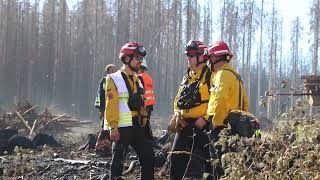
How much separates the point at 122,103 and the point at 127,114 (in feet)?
0.46

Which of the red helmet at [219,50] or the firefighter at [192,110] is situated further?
the firefighter at [192,110]

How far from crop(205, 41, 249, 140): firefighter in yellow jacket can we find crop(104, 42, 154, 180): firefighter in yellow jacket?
105 cm


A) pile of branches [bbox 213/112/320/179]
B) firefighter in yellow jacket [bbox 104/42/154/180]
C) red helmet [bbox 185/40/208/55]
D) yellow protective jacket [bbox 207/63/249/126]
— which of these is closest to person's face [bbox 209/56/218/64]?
yellow protective jacket [bbox 207/63/249/126]

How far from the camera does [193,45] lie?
6.00 meters

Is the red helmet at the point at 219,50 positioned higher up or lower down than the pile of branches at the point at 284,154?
higher up

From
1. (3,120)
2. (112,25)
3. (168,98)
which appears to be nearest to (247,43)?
(168,98)

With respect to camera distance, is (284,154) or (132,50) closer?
(284,154)

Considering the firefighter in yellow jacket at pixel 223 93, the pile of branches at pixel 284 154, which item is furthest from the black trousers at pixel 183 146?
the pile of branches at pixel 284 154

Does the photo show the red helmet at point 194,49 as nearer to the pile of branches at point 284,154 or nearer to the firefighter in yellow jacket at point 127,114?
the firefighter in yellow jacket at point 127,114

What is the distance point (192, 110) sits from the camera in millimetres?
5977

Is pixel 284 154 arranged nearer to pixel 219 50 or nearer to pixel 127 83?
pixel 219 50

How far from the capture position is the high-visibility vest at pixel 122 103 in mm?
5969

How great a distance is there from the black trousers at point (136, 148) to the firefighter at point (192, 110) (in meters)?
0.29

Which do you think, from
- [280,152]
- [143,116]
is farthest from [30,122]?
[280,152]
